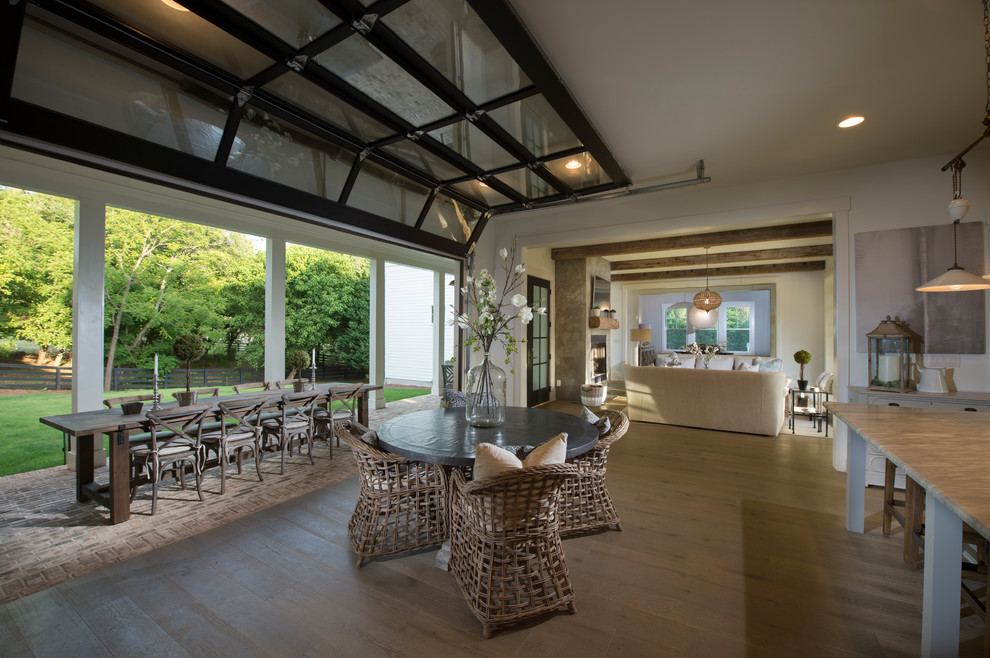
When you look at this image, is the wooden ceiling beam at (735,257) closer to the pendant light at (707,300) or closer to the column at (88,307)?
the pendant light at (707,300)

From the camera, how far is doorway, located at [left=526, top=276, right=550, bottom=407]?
6803mm

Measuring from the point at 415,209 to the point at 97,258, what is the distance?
3081 millimetres

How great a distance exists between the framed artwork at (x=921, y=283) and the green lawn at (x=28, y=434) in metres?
6.93

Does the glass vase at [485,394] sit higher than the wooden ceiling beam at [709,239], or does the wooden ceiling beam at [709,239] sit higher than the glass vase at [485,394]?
the wooden ceiling beam at [709,239]

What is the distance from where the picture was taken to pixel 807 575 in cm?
215

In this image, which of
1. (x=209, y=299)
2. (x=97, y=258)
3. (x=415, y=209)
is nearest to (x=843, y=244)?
(x=415, y=209)

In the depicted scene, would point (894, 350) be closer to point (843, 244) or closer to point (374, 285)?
point (843, 244)

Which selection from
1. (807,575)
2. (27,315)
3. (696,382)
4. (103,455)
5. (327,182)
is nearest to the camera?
(807,575)

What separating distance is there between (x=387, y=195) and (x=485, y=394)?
2.12 meters

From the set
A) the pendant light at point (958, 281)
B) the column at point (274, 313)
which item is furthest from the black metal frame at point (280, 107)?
the column at point (274, 313)

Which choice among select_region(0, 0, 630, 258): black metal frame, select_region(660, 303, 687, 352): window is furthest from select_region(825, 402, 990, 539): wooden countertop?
select_region(660, 303, 687, 352): window

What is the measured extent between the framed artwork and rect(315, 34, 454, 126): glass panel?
412 centimetres

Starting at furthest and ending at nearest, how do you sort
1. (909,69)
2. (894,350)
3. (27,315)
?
(27,315) < (894,350) < (909,69)

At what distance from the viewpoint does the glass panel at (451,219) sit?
4145 mm
